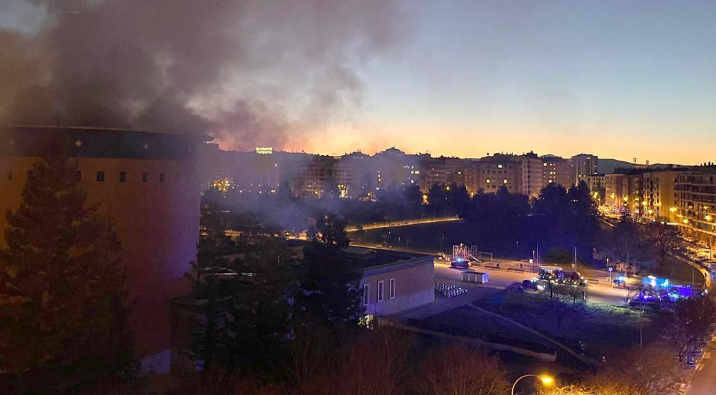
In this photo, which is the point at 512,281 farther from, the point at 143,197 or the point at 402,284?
the point at 143,197

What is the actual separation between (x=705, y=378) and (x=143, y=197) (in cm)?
1139

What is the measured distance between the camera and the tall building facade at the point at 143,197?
8625mm

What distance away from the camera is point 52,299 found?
21.8ft

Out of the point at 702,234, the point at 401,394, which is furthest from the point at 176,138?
the point at 702,234

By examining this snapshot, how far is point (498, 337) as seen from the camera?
40.5ft

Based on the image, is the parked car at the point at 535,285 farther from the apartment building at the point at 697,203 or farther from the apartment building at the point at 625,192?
the apartment building at the point at 625,192

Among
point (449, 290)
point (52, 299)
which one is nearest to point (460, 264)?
point (449, 290)

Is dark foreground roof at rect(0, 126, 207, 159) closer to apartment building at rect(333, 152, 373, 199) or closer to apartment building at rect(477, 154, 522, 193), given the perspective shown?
apartment building at rect(333, 152, 373, 199)

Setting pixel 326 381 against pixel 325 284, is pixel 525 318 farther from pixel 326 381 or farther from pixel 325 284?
pixel 326 381

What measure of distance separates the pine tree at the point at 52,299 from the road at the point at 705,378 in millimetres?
10012

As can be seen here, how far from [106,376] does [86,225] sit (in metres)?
1.94

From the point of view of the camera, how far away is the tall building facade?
862 cm

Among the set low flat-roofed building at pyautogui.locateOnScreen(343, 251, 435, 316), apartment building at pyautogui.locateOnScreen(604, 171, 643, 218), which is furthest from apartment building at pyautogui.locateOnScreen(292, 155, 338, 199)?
apartment building at pyautogui.locateOnScreen(604, 171, 643, 218)

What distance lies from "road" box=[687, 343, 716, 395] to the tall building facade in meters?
9.84
